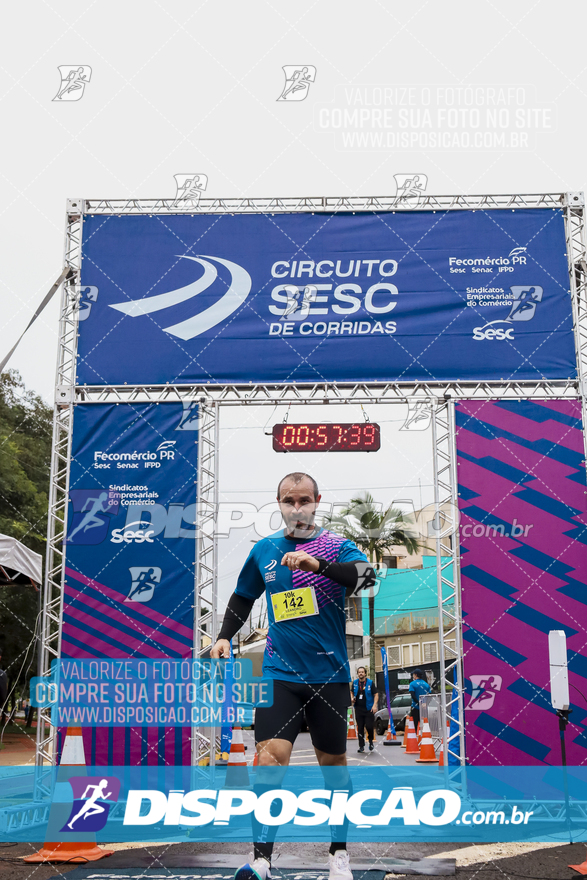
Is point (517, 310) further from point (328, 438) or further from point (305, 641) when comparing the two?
point (305, 641)

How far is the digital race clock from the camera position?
31.4 ft

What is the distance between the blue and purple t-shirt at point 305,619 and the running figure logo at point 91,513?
5.30 meters

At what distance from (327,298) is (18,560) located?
490 cm

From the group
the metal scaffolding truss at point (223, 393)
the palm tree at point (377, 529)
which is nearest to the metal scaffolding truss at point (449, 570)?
the metal scaffolding truss at point (223, 393)

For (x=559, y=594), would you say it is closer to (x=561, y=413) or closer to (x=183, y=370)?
(x=561, y=413)

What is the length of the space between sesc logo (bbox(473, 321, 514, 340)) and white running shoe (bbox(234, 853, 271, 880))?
733cm

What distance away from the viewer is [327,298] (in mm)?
10117

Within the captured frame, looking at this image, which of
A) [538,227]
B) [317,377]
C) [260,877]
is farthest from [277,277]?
[260,877]

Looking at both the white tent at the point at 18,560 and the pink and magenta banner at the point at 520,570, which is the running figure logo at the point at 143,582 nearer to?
the white tent at the point at 18,560

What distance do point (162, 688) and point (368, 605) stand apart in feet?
Result: 79.0

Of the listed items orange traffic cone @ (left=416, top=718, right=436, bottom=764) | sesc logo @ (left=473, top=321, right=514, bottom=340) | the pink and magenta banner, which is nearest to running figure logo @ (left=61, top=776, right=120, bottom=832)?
the pink and magenta banner

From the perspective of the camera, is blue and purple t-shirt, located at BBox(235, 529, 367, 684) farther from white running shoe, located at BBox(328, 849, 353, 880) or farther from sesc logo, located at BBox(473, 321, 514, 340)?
sesc logo, located at BBox(473, 321, 514, 340)

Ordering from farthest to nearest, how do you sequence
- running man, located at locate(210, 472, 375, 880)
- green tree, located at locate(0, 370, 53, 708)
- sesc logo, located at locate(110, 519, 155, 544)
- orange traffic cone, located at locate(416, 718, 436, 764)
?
1. green tree, located at locate(0, 370, 53, 708)
2. orange traffic cone, located at locate(416, 718, 436, 764)
3. sesc logo, located at locate(110, 519, 155, 544)
4. running man, located at locate(210, 472, 375, 880)

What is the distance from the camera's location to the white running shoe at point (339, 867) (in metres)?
3.96
